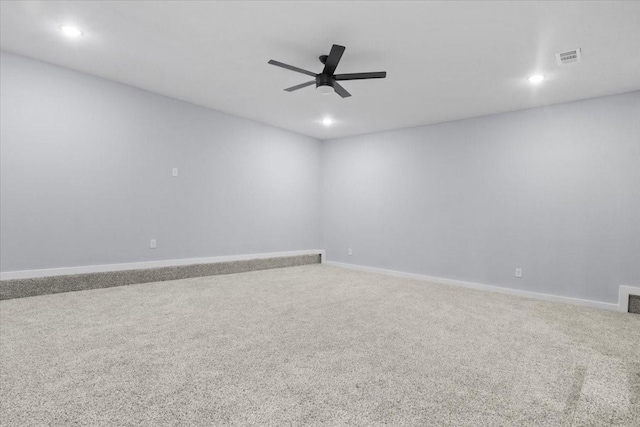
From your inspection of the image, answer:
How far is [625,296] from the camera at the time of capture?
3686 millimetres

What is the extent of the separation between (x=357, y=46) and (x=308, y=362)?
2762 millimetres

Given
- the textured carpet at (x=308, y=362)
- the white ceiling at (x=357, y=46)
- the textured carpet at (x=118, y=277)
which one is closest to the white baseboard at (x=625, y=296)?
the textured carpet at (x=308, y=362)

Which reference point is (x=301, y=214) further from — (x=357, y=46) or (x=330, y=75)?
(x=357, y=46)

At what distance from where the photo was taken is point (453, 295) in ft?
13.6

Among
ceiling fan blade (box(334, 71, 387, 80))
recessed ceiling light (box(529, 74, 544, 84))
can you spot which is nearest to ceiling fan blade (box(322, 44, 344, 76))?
ceiling fan blade (box(334, 71, 387, 80))

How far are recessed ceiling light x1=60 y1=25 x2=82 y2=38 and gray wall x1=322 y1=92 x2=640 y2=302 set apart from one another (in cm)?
449

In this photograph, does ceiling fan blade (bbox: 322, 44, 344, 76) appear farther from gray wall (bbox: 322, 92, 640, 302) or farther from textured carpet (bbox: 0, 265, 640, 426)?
gray wall (bbox: 322, 92, 640, 302)

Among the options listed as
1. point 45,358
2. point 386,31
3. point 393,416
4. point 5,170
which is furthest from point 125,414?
point 5,170

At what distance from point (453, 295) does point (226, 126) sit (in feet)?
14.1

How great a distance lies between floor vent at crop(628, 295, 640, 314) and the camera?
3.62 metres

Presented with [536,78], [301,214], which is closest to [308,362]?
[536,78]

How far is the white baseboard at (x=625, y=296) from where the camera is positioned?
12.0 ft

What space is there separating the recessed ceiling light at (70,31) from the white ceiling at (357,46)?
0.08 meters

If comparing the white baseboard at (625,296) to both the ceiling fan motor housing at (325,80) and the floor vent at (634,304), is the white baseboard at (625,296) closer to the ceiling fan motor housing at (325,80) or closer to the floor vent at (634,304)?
the floor vent at (634,304)
